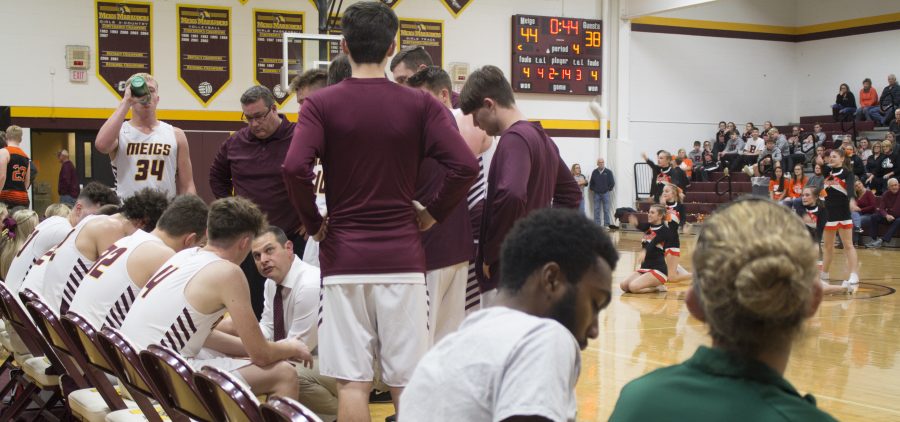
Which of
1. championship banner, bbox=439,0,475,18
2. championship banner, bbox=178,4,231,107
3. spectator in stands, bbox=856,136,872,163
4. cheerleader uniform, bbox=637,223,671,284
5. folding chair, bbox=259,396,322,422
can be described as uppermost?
championship banner, bbox=439,0,475,18

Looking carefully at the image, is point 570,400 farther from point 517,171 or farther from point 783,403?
point 517,171

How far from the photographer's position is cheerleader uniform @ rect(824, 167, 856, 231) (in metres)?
11.3

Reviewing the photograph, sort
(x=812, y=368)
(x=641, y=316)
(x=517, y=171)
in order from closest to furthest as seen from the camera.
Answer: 1. (x=517, y=171)
2. (x=812, y=368)
3. (x=641, y=316)

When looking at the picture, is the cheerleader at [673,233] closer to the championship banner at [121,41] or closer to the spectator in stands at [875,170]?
the spectator in stands at [875,170]

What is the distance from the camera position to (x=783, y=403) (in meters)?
1.35

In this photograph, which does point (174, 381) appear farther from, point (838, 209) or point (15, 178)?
point (15, 178)

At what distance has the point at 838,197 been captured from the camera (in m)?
11.4

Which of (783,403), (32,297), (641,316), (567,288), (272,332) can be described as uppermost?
(567,288)

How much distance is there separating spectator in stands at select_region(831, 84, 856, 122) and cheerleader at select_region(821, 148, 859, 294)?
12824 millimetres

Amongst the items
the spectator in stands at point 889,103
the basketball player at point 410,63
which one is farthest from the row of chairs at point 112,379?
the spectator in stands at point 889,103

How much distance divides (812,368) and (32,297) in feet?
16.0

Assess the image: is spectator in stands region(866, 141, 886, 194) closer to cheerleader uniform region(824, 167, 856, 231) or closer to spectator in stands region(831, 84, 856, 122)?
spectator in stands region(831, 84, 856, 122)

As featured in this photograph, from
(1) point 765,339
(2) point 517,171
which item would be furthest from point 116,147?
(1) point 765,339

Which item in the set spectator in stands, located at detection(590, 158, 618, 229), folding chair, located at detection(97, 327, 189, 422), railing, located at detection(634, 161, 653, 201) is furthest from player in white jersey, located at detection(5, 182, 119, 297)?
railing, located at detection(634, 161, 653, 201)
